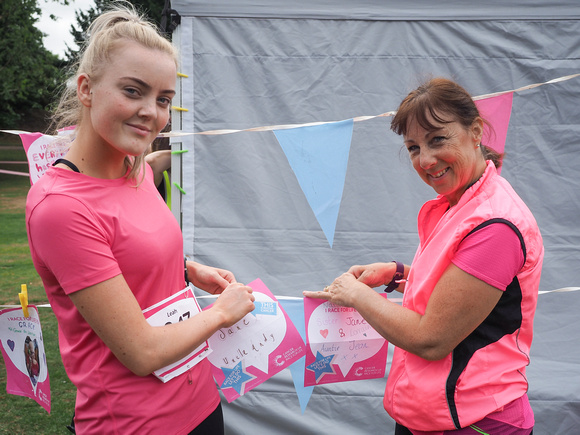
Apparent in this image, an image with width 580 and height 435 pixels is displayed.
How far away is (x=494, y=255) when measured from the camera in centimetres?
119

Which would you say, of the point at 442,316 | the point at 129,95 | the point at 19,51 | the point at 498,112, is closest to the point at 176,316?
the point at 129,95

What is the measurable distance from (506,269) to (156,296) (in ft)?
2.73

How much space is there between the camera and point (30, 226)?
1.09 metres

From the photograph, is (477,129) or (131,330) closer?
(131,330)

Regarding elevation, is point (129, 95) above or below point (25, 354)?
above

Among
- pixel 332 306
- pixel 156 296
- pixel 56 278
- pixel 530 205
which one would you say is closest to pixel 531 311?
pixel 332 306

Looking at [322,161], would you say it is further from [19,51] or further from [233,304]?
[19,51]

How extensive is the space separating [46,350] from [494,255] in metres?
4.54

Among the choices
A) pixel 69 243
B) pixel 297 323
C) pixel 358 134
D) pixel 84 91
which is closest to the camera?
pixel 69 243

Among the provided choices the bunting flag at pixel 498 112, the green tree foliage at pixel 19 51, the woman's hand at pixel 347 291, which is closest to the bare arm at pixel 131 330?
the woman's hand at pixel 347 291

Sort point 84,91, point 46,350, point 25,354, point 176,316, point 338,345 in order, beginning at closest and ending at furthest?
point 84,91
point 176,316
point 338,345
point 25,354
point 46,350

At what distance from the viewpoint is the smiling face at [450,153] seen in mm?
1364

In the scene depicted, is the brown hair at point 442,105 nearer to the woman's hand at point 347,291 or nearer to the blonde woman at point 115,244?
the woman's hand at point 347,291

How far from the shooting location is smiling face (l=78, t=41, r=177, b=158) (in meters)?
1.14
